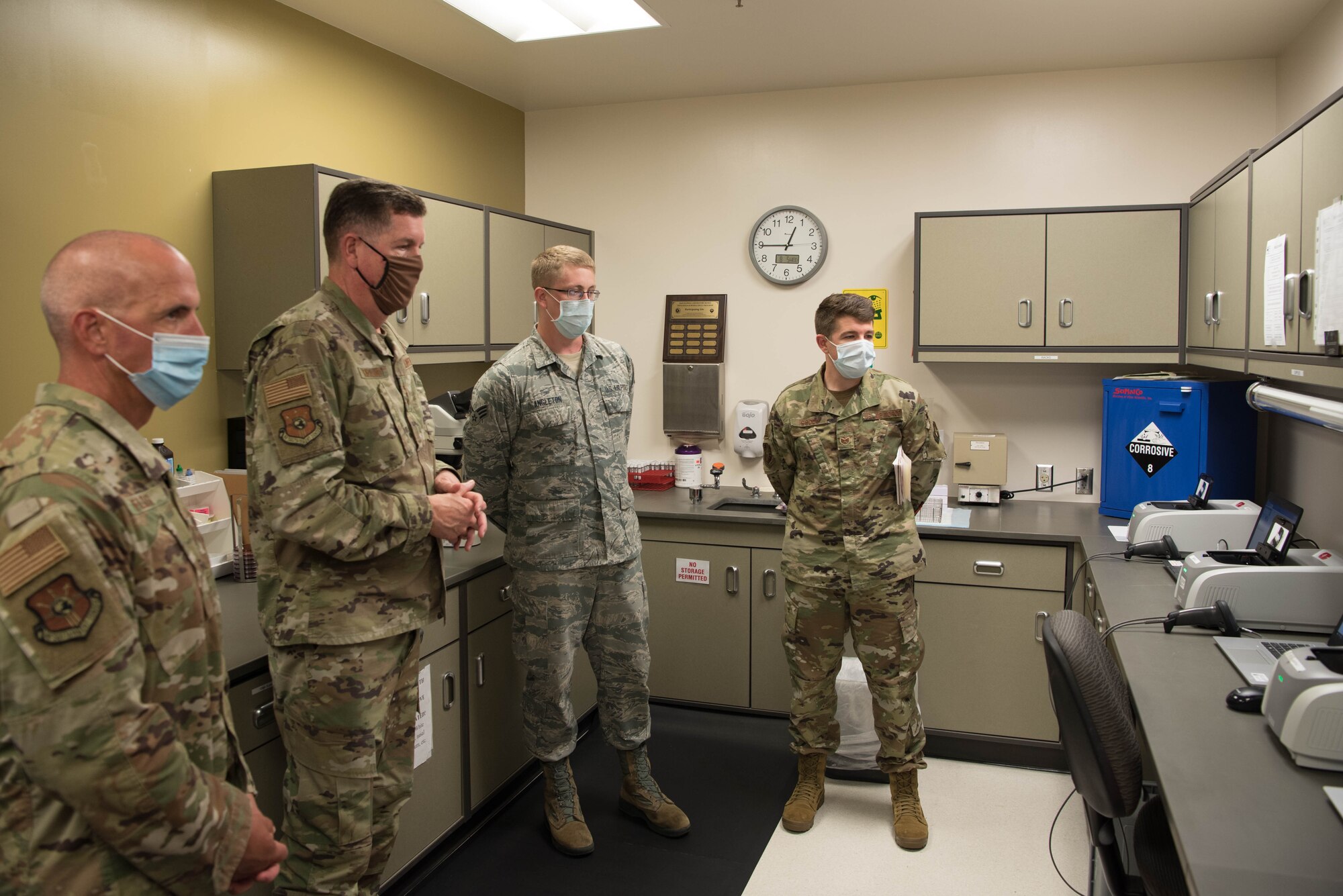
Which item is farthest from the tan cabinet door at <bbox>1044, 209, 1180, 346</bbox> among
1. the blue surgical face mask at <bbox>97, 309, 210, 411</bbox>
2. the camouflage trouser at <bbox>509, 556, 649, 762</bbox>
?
the blue surgical face mask at <bbox>97, 309, 210, 411</bbox>

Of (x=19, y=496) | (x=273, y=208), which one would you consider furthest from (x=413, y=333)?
(x=19, y=496)

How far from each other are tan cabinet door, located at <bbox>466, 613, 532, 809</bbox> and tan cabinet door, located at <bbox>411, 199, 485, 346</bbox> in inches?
42.2

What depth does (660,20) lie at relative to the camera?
3229 mm

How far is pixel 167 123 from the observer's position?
272 centimetres

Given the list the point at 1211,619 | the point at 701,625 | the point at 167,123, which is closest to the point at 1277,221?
the point at 1211,619

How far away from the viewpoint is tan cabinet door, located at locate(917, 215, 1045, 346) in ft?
11.6

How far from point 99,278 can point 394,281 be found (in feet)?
2.42

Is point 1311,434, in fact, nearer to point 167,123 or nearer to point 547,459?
point 547,459

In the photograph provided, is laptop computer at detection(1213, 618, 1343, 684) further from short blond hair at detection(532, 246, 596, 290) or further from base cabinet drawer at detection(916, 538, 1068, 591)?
short blond hair at detection(532, 246, 596, 290)

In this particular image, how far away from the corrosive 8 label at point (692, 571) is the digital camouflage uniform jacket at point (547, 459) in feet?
3.15

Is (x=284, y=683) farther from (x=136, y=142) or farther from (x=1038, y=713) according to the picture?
(x=1038, y=713)

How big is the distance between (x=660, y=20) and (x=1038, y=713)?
2766 millimetres

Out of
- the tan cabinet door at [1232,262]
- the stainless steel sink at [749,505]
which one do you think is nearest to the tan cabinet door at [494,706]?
the stainless steel sink at [749,505]

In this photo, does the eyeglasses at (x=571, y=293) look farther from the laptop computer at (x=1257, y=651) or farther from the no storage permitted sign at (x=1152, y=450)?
the no storage permitted sign at (x=1152, y=450)
